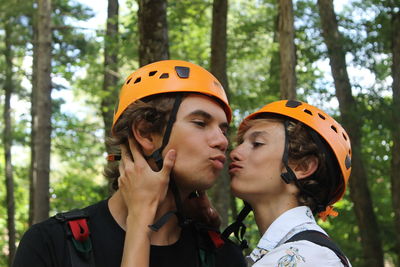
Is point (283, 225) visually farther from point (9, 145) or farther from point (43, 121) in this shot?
point (9, 145)

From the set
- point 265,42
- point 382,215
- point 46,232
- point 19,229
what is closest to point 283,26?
point 46,232

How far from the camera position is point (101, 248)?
2.99m

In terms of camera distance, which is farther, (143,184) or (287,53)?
(287,53)

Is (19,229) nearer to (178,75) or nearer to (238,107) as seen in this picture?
(238,107)

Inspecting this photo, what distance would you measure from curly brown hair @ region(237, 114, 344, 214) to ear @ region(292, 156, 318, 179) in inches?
0.6

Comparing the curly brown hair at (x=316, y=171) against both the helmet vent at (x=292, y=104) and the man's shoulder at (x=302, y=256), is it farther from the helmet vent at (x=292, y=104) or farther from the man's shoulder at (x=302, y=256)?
the man's shoulder at (x=302, y=256)

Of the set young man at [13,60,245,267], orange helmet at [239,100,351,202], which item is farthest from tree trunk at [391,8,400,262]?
young man at [13,60,245,267]

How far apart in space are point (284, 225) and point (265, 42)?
18.1m

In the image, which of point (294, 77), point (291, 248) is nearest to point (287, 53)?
point (294, 77)

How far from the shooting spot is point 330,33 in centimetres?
1442

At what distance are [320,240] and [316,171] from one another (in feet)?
2.22

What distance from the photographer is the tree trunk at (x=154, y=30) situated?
5.90 meters

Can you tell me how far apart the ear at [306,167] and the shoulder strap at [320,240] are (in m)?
0.50

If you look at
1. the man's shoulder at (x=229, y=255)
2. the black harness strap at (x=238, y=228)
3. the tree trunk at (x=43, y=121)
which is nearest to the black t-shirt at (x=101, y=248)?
the man's shoulder at (x=229, y=255)
